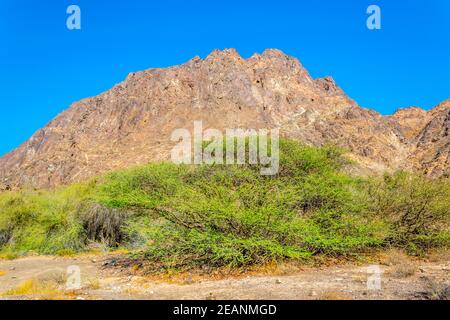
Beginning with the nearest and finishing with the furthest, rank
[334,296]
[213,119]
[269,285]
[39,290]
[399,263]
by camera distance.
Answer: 1. [334,296]
2. [269,285]
3. [39,290]
4. [399,263]
5. [213,119]

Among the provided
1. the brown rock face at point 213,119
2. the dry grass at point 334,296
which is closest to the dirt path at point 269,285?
the dry grass at point 334,296

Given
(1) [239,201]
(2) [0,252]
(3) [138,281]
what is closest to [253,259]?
(1) [239,201]

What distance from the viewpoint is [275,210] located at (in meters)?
14.0

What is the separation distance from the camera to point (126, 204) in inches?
634

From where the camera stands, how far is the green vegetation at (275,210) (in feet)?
46.0

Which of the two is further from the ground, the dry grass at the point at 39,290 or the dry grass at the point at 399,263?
the dry grass at the point at 399,263

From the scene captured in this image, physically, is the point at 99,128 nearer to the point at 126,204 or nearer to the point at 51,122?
the point at 51,122

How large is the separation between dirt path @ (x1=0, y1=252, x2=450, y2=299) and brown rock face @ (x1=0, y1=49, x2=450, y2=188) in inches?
2855

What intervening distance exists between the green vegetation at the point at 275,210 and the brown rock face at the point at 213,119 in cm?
6917

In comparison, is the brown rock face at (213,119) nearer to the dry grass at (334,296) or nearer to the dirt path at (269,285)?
the dirt path at (269,285)

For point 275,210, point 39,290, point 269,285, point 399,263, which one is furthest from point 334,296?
point 39,290

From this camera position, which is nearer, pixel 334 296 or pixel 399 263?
pixel 334 296

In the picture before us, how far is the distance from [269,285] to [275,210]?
3199 millimetres

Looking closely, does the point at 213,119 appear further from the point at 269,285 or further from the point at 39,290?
the point at 269,285
